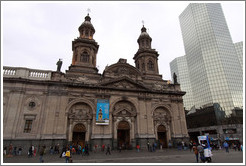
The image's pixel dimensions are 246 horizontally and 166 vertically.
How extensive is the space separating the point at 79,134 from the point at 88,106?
16.4 ft

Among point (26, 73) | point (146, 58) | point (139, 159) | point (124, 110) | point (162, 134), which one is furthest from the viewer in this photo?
point (146, 58)

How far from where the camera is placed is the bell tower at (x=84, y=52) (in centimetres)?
3216

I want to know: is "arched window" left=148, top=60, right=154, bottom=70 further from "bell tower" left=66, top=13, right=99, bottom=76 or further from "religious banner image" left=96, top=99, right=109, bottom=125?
"religious banner image" left=96, top=99, right=109, bottom=125

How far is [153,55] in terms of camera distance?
39.5 meters

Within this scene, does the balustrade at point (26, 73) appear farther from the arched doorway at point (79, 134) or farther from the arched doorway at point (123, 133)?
the arched doorway at point (123, 133)

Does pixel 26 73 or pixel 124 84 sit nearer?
pixel 26 73

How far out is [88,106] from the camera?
27.4m

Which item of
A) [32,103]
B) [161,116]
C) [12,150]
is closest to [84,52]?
[32,103]

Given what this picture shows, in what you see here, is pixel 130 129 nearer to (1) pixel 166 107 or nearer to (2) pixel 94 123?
(2) pixel 94 123

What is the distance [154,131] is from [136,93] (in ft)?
27.0

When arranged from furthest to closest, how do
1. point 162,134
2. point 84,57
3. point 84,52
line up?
point 84,52
point 84,57
point 162,134

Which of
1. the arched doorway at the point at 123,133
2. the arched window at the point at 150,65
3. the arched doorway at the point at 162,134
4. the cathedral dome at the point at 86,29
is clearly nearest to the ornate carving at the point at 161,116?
the arched doorway at the point at 162,134

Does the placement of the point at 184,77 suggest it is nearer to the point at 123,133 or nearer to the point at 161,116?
the point at 161,116

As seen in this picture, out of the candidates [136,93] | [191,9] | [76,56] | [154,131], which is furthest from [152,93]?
[191,9]
